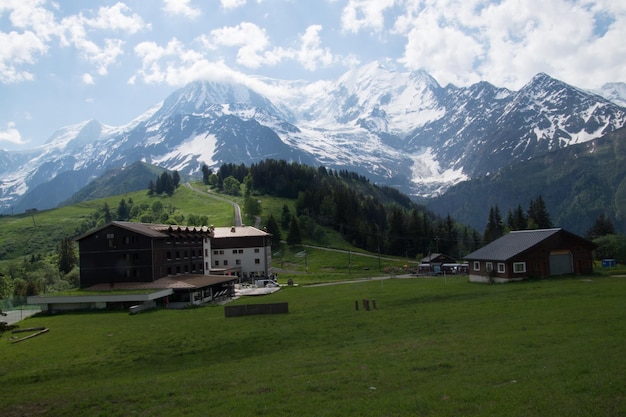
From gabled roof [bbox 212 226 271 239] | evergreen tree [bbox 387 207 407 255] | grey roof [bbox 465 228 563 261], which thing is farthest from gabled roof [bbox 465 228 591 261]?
evergreen tree [bbox 387 207 407 255]

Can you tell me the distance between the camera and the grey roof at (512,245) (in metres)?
65.6

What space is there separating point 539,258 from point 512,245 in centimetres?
412

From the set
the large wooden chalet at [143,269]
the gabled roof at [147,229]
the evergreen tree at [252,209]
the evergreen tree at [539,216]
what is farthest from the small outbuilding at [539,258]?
the evergreen tree at [252,209]

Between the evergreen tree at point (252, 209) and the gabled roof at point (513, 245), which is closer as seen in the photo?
the gabled roof at point (513, 245)

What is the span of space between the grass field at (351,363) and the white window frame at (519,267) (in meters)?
17.3

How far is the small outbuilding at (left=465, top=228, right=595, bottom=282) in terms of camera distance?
213 feet

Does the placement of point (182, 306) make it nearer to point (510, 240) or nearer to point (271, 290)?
point (271, 290)

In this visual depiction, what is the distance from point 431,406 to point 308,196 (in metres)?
175

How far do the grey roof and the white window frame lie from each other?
4.85 feet

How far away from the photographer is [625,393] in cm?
1600

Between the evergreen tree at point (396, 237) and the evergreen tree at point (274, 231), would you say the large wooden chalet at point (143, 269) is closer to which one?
the evergreen tree at point (274, 231)

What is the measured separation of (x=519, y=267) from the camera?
65.0 m

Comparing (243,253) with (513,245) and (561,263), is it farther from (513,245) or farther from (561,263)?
(561,263)

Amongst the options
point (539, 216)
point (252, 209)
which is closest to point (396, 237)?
point (539, 216)
